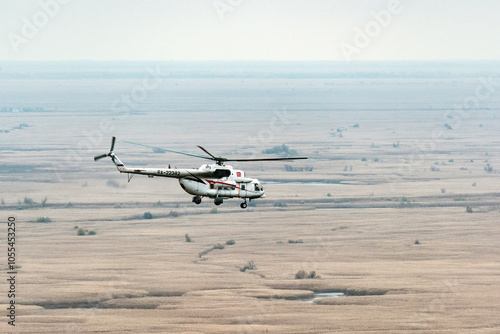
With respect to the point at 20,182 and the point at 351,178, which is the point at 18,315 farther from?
the point at 351,178

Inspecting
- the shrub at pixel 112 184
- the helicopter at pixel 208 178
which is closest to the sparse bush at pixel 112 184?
the shrub at pixel 112 184

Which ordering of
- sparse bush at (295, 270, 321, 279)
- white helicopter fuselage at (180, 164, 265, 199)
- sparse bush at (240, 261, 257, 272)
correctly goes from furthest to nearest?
1. sparse bush at (240, 261, 257, 272)
2. sparse bush at (295, 270, 321, 279)
3. white helicopter fuselage at (180, 164, 265, 199)

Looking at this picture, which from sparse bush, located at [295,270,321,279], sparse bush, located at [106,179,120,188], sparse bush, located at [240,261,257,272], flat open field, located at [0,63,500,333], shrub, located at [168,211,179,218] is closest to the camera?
flat open field, located at [0,63,500,333]

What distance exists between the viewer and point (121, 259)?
118m

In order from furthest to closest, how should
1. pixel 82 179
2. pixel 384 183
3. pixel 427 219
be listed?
pixel 384 183, pixel 82 179, pixel 427 219

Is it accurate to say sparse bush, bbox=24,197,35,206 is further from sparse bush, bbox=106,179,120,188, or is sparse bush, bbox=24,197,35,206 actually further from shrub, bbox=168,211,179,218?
shrub, bbox=168,211,179,218

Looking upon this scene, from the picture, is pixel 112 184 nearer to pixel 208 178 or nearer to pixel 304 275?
pixel 304 275

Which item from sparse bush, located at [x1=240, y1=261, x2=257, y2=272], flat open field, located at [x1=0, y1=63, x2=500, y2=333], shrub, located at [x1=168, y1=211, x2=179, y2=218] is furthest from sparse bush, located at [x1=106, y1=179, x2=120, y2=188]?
sparse bush, located at [x1=240, y1=261, x2=257, y2=272]

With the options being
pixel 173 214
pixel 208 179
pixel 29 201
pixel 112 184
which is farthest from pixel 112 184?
pixel 208 179

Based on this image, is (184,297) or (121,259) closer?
(184,297)

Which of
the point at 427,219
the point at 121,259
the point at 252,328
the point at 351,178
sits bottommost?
the point at 252,328

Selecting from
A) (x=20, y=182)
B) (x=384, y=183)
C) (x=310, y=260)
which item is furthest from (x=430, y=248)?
(x=20, y=182)

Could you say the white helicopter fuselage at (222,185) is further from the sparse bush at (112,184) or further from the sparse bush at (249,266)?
the sparse bush at (112,184)

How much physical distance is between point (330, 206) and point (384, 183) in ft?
94.0
